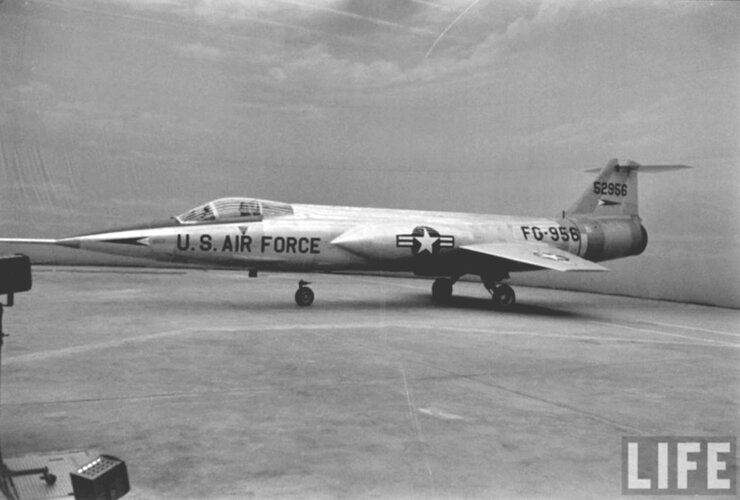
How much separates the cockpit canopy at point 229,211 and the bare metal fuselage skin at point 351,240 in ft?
0.24

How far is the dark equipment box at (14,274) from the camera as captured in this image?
8.82 ft

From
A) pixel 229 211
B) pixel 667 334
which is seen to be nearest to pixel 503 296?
pixel 667 334

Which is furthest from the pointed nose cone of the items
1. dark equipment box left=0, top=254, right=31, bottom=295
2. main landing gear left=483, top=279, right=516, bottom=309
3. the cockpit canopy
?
dark equipment box left=0, top=254, right=31, bottom=295

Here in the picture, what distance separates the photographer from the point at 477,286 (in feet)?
48.8

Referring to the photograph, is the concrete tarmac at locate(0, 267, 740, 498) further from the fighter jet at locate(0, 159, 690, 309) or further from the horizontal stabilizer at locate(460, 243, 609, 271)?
the horizontal stabilizer at locate(460, 243, 609, 271)

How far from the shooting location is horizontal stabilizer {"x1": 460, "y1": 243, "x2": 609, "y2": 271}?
9688 millimetres

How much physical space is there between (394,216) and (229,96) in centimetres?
736

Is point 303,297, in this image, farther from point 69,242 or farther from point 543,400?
point 543,400

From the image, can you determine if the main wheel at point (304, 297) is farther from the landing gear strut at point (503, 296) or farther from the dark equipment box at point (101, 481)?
the dark equipment box at point (101, 481)

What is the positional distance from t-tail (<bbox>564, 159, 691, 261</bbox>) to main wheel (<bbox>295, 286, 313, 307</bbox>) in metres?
5.13

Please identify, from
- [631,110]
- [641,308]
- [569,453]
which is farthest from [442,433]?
[631,110]

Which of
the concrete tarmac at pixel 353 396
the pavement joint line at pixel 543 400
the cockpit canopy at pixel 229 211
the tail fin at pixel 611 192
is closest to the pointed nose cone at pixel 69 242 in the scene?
the concrete tarmac at pixel 353 396

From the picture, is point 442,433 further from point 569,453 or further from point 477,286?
point 477,286

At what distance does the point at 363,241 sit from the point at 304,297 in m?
1.21
